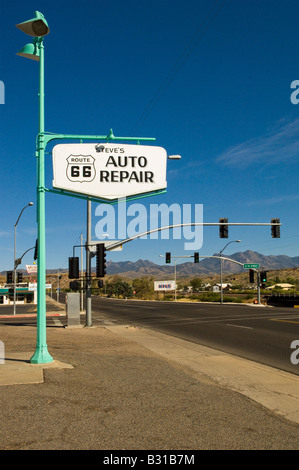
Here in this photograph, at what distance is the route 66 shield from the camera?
1202 cm

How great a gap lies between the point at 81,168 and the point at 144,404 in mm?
7598

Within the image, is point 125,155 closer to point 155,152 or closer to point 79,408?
point 155,152

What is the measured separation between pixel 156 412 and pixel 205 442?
4.05 feet

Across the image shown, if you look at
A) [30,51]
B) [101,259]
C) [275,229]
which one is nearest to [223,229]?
[275,229]

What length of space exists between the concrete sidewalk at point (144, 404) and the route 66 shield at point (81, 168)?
4.92 metres

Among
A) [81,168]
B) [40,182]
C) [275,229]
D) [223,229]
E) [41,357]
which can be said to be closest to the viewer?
[41,357]

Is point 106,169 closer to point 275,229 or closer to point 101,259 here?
point 101,259

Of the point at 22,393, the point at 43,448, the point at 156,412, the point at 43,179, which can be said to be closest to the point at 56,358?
the point at 22,393

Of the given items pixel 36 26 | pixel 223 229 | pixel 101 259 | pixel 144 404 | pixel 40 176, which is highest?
pixel 36 26

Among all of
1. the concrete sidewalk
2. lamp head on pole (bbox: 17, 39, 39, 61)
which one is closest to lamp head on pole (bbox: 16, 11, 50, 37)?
lamp head on pole (bbox: 17, 39, 39, 61)

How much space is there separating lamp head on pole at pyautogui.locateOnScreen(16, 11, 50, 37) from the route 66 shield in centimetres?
336

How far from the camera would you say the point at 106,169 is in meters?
12.1

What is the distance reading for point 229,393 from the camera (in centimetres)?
725
